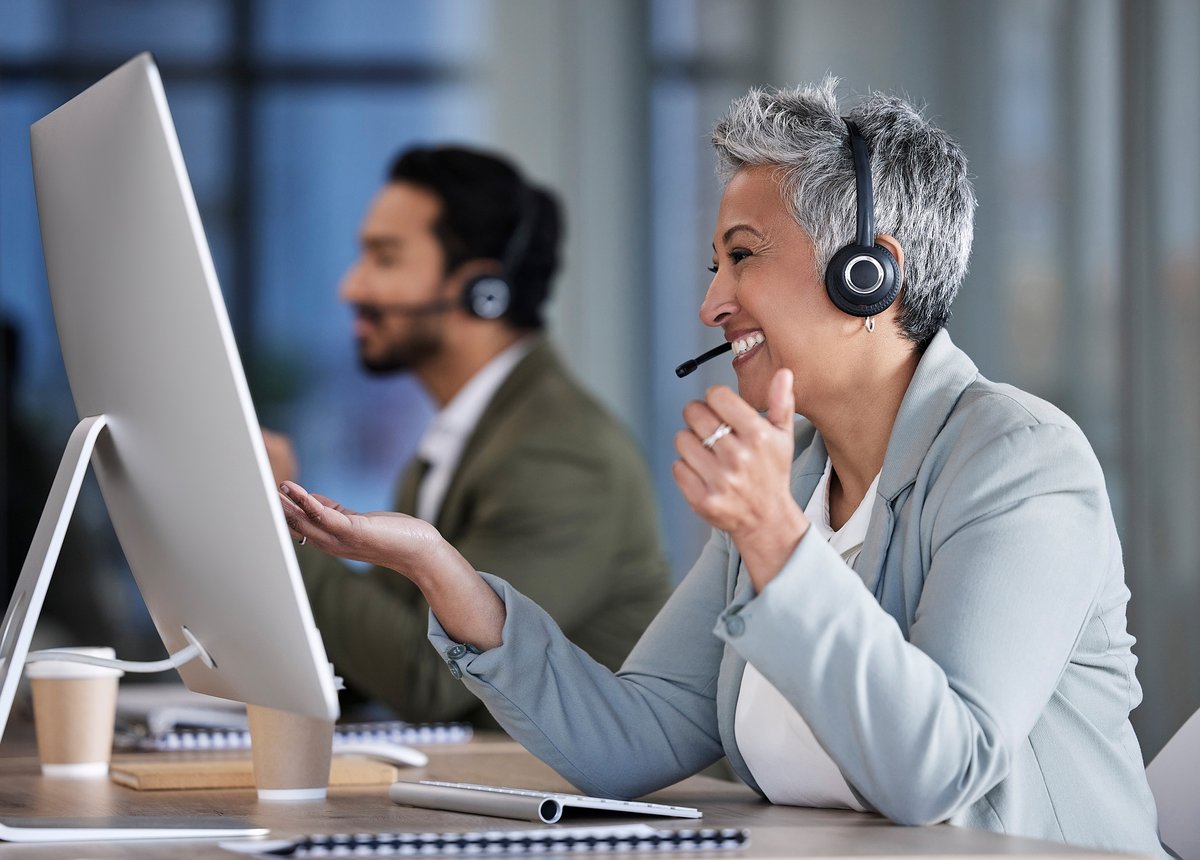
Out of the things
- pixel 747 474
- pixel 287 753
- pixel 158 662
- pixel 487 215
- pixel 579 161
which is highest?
pixel 579 161

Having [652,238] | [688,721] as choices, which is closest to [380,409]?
[652,238]

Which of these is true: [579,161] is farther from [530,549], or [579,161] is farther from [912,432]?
[912,432]

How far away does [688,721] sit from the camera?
1368 millimetres

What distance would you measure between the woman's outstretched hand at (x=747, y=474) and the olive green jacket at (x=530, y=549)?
1172mm

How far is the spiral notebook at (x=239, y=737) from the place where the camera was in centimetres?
162

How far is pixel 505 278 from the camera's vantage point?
9.12 ft

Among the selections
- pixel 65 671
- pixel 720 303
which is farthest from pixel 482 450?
pixel 720 303

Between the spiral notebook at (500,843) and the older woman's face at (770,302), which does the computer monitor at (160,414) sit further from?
the older woman's face at (770,302)

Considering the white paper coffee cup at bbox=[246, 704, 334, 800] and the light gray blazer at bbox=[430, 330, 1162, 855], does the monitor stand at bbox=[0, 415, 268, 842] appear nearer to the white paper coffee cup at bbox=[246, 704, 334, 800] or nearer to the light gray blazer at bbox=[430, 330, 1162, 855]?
the white paper coffee cup at bbox=[246, 704, 334, 800]

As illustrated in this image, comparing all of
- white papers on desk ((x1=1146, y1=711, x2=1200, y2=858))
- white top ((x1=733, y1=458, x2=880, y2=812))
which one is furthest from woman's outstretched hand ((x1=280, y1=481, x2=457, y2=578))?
white papers on desk ((x1=1146, y1=711, x2=1200, y2=858))

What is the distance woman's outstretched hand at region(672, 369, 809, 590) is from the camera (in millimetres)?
978

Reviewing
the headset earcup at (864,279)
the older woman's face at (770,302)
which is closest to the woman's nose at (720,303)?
the older woman's face at (770,302)

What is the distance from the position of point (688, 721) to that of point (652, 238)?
2520 mm

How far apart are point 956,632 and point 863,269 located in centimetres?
35
